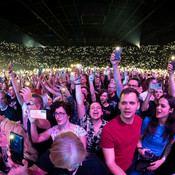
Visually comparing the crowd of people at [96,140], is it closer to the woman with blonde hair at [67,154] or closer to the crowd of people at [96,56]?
the woman with blonde hair at [67,154]

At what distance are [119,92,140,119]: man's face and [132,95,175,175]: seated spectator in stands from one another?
1.70ft

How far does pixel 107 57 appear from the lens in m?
16.0

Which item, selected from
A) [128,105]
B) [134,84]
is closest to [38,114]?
[128,105]

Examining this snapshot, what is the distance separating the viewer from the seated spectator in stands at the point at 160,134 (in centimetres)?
178

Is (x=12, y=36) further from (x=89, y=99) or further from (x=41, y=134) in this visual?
(x=41, y=134)

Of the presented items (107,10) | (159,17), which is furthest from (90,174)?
(159,17)

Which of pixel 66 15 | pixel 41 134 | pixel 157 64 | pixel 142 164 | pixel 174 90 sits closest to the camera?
pixel 142 164

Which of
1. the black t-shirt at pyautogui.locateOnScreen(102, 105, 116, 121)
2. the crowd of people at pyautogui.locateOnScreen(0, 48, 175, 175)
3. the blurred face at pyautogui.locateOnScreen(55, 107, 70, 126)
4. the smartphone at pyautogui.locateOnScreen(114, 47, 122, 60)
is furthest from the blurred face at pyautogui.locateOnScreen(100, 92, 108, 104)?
the blurred face at pyautogui.locateOnScreen(55, 107, 70, 126)

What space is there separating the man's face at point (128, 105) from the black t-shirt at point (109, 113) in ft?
3.37

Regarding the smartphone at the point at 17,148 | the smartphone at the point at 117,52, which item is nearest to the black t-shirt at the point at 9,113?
the smartphone at the point at 17,148

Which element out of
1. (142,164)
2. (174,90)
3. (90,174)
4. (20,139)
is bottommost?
(142,164)

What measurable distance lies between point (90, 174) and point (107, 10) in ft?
24.8

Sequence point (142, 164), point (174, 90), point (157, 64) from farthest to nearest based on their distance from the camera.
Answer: point (157, 64) < point (174, 90) < point (142, 164)

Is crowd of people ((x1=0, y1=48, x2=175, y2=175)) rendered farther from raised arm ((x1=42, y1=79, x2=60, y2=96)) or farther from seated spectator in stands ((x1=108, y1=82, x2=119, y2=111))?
raised arm ((x1=42, y1=79, x2=60, y2=96))
